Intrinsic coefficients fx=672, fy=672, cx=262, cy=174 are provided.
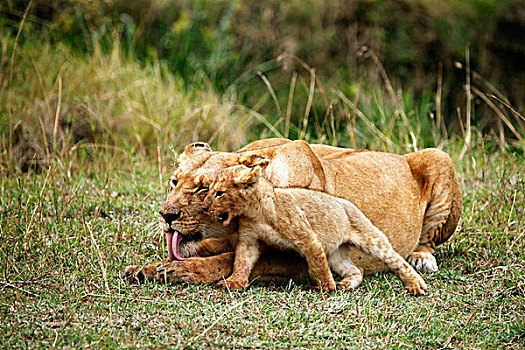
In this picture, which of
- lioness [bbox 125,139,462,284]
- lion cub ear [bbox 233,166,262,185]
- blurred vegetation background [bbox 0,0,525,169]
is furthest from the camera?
blurred vegetation background [bbox 0,0,525,169]

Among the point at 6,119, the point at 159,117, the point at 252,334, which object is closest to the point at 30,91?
the point at 6,119

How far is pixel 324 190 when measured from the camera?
12.9 feet

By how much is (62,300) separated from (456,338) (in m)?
1.83

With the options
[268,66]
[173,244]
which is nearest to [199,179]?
[173,244]

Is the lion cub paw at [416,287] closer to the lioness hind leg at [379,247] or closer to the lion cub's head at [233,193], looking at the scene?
the lioness hind leg at [379,247]

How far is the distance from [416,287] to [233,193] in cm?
120

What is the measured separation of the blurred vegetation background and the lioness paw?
2620mm

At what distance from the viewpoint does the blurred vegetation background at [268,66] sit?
7.40 metres

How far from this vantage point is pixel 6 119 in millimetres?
6660

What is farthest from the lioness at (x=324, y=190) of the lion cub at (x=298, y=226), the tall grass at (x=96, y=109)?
the tall grass at (x=96, y=109)

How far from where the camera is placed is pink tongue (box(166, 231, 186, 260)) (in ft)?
11.0

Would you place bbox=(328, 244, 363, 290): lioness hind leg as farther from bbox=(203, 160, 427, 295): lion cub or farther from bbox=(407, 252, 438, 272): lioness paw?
bbox=(407, 252, 438, 272): lioness paw

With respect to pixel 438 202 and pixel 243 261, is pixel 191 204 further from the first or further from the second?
pixel 438 202

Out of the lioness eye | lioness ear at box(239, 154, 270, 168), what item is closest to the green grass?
the lioness eye
